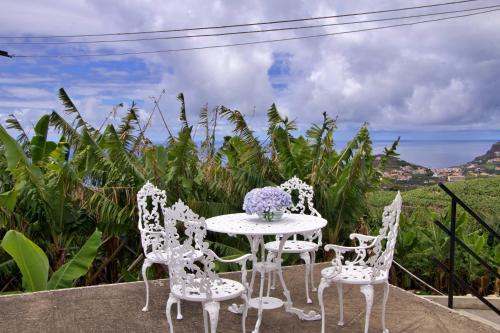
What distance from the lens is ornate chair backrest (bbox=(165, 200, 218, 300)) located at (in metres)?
3.66

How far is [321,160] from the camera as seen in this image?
746cm

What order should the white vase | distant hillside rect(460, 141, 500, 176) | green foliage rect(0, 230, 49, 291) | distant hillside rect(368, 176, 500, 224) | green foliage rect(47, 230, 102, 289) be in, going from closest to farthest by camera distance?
the white vase, green foliage rect(0, 230, 49, 291), green foliage rect(47, 230, 102, 289), distant hillside rect(368, 176, 500, 224), distant hillside rect(460, 141, 500, 176)

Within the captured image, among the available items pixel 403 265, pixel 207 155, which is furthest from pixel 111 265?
pixel 403 265

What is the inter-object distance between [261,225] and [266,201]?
8.7 inches

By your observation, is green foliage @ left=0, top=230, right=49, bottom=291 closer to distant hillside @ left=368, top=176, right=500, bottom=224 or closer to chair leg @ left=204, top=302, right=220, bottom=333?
chair leg @ left=204, top=302, right=220, bottom=333

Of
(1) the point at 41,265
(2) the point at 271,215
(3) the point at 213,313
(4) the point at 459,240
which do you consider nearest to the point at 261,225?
(2) the point at 271,215

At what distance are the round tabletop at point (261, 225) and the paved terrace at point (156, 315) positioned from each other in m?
0.99

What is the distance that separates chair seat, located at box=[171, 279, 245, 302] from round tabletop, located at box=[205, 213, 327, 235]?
0.45 m

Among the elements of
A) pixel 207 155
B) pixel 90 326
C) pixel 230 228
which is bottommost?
pixel 90 326

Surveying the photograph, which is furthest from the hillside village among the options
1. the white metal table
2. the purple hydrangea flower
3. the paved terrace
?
the purple hydrangea flower

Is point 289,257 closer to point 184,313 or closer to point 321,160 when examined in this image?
point 321,160

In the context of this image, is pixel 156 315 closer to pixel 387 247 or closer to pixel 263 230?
pixel 263 230

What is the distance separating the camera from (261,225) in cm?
463

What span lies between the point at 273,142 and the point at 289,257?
169 cm
